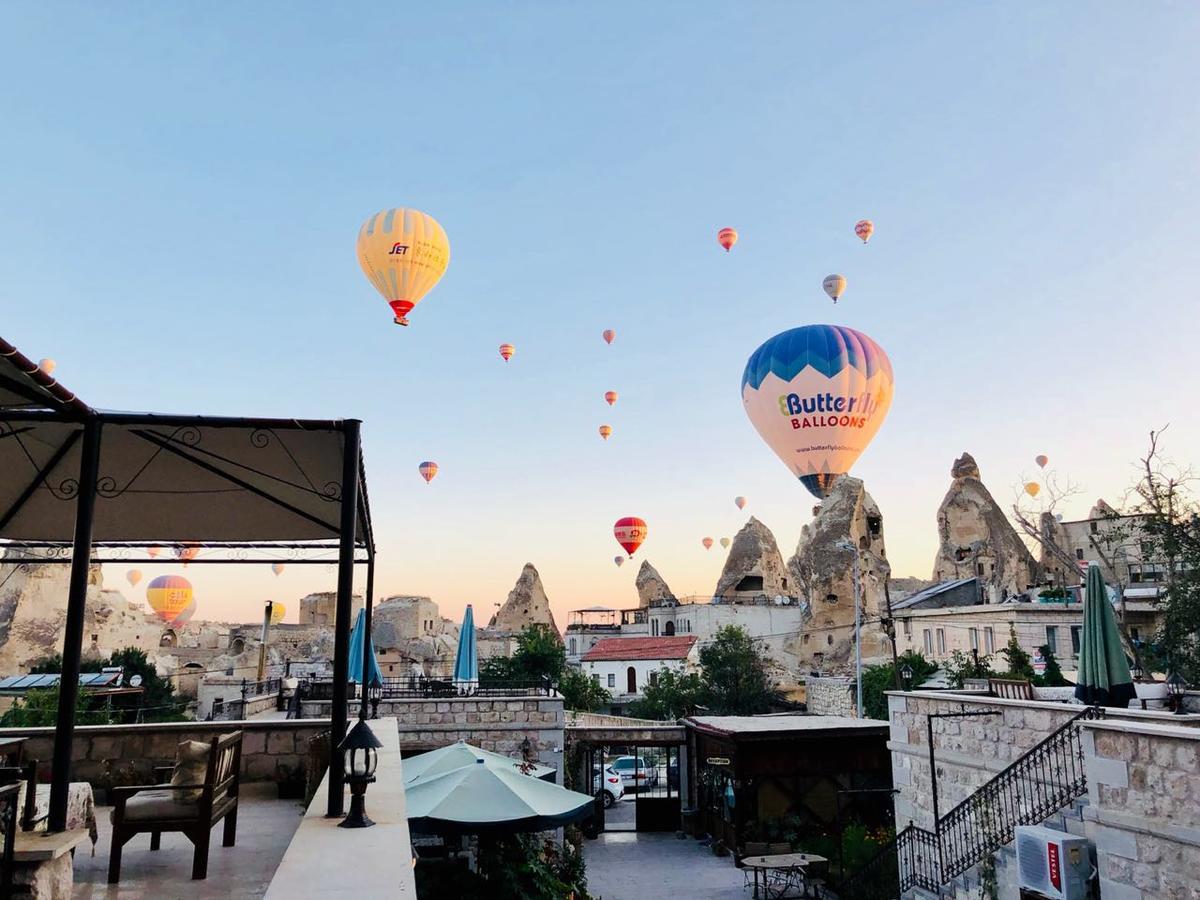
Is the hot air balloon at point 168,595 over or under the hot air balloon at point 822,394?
under

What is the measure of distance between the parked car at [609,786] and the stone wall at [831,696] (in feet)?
34.8

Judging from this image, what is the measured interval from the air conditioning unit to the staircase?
684 millimetres

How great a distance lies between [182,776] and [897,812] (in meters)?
15.3

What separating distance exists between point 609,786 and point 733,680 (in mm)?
14641

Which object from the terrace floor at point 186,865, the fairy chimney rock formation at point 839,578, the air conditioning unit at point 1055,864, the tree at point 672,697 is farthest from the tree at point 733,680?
the terrace floor at point 186,865

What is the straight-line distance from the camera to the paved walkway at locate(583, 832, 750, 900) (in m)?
16.6

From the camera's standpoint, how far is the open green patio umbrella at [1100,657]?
1121 cm

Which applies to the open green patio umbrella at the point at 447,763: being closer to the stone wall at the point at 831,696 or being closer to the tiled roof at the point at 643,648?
the stone wall at the point at 831,696

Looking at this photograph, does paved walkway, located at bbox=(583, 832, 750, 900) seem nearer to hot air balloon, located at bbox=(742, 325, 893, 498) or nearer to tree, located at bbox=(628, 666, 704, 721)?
hot air balloon, located at bbox=(742, 325, 893, 498)

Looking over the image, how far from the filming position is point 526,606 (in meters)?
80.7

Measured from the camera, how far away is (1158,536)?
2358 cm

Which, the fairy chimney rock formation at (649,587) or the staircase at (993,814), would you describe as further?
Result: the fairy chimney rock formation at (649,587)

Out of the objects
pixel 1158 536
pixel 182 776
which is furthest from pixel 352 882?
pixel 1158 536

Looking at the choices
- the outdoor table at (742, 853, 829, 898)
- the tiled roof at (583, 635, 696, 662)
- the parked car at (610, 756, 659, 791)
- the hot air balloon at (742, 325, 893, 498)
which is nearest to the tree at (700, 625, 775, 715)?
the parked car at (610, 756, 659, 791)
